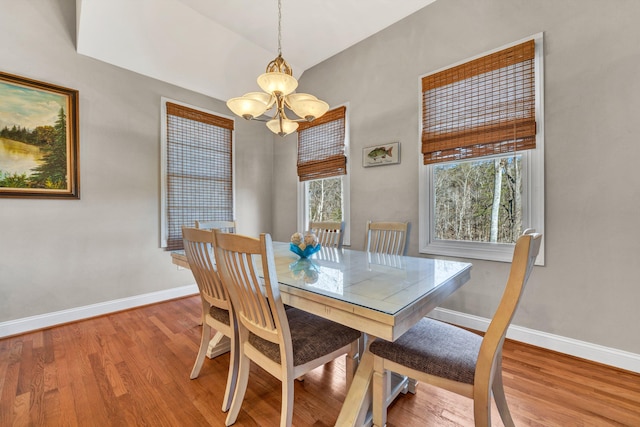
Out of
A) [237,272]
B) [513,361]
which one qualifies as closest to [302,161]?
[237,272]

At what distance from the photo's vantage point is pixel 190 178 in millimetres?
3428

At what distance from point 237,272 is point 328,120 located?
9.12 ft

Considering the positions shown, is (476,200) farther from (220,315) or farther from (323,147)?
(220,315)

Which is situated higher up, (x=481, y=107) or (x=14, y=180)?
(x=481, y=107)

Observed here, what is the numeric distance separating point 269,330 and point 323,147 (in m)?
2.78

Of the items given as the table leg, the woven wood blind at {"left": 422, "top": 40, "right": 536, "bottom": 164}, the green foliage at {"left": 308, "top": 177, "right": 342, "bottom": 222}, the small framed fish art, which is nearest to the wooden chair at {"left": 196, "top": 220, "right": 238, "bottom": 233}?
the green foliage at {"left": 308, "top": 177, "right": 342, "bottom": 222}

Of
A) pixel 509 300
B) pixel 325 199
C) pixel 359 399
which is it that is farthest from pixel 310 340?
pixel 325 199

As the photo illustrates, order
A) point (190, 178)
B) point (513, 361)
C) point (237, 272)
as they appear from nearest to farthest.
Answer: point (237, 272) → point (513, 361) → point (190, 178)

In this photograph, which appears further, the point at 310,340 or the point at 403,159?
the point at 403,159

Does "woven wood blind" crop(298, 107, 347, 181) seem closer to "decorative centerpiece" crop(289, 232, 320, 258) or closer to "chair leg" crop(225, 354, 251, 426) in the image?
"decorative centerpiece" crop(289, 232, 320, 258)

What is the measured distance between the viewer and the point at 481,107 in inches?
91.1

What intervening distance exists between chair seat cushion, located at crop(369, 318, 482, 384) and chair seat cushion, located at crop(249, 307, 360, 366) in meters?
0.16

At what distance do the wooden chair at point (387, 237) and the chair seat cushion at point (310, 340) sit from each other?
3.35 feet

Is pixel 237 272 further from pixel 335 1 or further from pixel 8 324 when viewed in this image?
pixel 335 1
